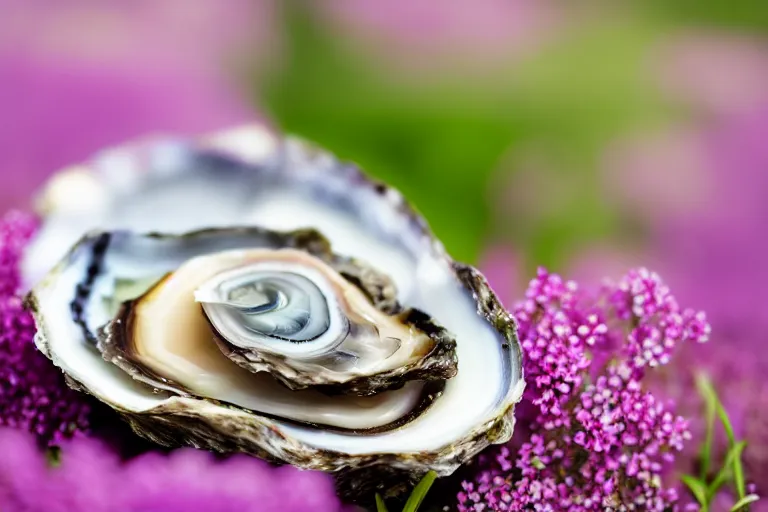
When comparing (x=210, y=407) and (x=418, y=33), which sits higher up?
(x=418, y=33)

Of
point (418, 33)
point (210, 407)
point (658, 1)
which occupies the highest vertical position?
point (658, 1)

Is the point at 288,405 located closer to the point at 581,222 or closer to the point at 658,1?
the point at 581,222

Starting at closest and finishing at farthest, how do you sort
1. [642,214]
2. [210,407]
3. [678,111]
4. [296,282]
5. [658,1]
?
[210,407], [296,282], [642,214], [678,111], [658,1]

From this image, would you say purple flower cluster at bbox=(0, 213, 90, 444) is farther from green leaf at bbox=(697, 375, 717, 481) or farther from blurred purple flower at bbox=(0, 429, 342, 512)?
green leaf at bbox=(697, 375, 717, 481)

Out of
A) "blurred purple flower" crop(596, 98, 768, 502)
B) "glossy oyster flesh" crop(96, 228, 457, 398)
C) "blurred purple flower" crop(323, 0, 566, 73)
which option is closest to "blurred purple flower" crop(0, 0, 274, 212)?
"blurred purple flower" crop(323, 0, 566, 73)

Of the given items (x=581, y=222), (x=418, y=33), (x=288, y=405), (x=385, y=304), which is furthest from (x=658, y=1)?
(x=288, y=405)

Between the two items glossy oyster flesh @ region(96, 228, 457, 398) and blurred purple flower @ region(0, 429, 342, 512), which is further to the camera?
glossy oyster flesh @ region(96, 228, 457, 398)

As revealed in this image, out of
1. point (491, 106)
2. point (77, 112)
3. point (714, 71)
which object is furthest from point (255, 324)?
point (714, 71)
